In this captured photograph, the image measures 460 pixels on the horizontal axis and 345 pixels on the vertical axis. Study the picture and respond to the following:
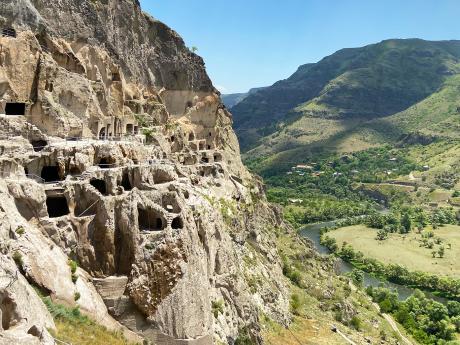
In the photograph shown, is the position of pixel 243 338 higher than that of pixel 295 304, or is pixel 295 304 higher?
pixel 243 338

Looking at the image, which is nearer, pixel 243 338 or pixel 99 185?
pixel 99 185

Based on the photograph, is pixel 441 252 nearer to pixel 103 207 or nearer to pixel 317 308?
pixel 317 308

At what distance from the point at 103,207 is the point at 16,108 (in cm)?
1577

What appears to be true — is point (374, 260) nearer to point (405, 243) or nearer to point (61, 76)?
point (405, 243)

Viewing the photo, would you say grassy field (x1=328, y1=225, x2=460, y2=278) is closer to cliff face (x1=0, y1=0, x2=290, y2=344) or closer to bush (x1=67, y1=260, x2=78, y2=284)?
cliff face (x1=0, y1=0, x2=290, y2=344)

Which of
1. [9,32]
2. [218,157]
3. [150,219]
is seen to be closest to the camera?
[150,219]

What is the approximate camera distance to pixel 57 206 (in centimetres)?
3434

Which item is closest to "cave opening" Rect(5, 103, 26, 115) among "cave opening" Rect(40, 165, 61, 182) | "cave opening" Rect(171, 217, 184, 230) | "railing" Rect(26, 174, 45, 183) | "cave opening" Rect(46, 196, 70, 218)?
"cave opening" Rect(40, 165, 61, 182)

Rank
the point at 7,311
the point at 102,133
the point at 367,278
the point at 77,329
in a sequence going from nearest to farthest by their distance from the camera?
1. the point at 7,311
2. the point at 77,329
3. the point at 102,133
4. the point at 367,278

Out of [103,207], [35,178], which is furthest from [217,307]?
[35,178]

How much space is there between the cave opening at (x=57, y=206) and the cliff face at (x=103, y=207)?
9cm

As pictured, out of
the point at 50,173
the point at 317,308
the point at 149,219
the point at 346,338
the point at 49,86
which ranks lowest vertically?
the point at 346,338

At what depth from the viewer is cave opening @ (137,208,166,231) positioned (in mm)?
36344

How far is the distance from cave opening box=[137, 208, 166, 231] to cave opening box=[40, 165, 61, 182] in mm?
6732
